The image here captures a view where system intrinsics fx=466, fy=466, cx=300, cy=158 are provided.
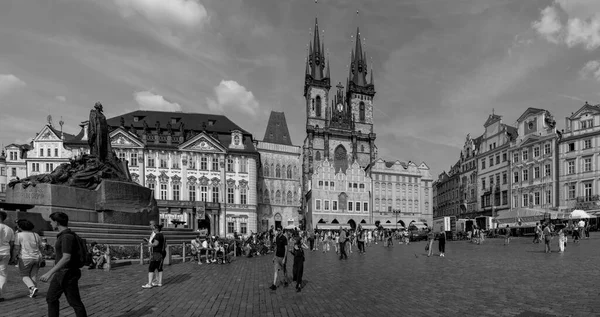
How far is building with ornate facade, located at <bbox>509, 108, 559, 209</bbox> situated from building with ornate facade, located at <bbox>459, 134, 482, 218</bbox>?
11.1m

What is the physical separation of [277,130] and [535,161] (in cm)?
4223

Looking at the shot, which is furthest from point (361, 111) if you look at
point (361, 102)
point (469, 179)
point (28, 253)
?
point (28, 253)

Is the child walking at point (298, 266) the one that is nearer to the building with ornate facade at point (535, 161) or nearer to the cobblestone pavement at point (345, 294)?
the cobblestone pavement at point (345, 294)

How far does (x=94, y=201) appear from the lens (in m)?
19.5

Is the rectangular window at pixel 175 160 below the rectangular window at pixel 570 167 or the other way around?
the other way around

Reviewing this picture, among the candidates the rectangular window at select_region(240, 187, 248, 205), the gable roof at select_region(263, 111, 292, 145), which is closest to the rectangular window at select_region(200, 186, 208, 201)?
the rectangular window at select_region(240, 187, 248, 205)

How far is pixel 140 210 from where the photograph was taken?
68.8ft

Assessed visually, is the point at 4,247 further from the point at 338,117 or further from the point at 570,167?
the point at 338,117

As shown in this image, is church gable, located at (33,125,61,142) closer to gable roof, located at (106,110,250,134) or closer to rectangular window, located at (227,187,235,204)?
gable roof, located at (106,110,250,134)

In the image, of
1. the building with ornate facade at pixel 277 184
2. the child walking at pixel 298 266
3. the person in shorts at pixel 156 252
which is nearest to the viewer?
the person in shorts at pixel 156 252

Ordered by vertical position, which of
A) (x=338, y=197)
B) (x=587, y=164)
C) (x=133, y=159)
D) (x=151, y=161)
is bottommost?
(x=338, y=197)

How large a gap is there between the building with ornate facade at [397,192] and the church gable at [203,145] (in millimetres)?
32895

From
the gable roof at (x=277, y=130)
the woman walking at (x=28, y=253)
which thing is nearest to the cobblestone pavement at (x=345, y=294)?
the woman walking at (x=28, y=253)

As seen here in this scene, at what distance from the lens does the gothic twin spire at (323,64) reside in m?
107
